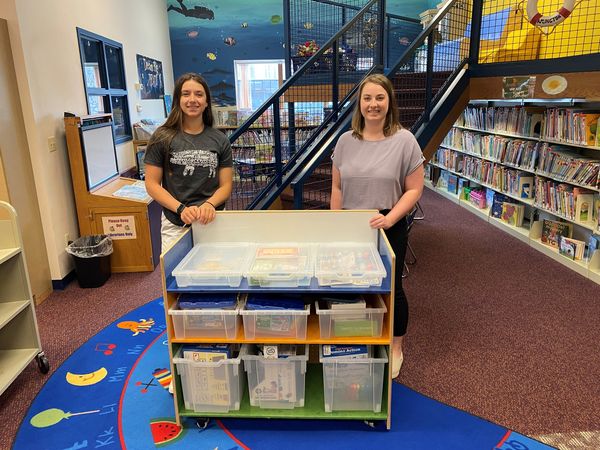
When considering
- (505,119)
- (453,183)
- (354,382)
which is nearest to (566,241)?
(505,119)

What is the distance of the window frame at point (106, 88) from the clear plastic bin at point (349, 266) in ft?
11.2

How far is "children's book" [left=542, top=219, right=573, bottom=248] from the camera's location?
14.4ft

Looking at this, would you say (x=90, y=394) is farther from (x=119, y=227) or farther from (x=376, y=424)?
(x=119, y=227)

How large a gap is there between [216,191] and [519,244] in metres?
A: 3.72

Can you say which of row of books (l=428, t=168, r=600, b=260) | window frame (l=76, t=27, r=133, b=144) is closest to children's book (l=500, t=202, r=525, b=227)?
row of books (l=428, t=168, r=600, b=260)

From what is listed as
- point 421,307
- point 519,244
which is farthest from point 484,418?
point 519,244

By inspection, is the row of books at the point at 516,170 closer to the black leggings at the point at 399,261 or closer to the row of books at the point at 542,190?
the row of books at the point at 542,190

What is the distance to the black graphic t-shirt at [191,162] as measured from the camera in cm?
226

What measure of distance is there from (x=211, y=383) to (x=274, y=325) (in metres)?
0.41

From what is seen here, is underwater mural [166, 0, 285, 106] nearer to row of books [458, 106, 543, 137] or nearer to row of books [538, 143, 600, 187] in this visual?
row of books [458, 106, 543, 137]

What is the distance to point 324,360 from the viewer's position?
202cm

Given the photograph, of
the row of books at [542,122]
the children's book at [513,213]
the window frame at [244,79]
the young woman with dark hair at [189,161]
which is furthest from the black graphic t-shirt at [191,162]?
the window frame at [244,79]

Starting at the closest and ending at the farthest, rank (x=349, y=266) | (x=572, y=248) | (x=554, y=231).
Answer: (x=349, y=266)
(x=572, y=248)
(x=554, y=231)

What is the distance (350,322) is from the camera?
6.49 ft
